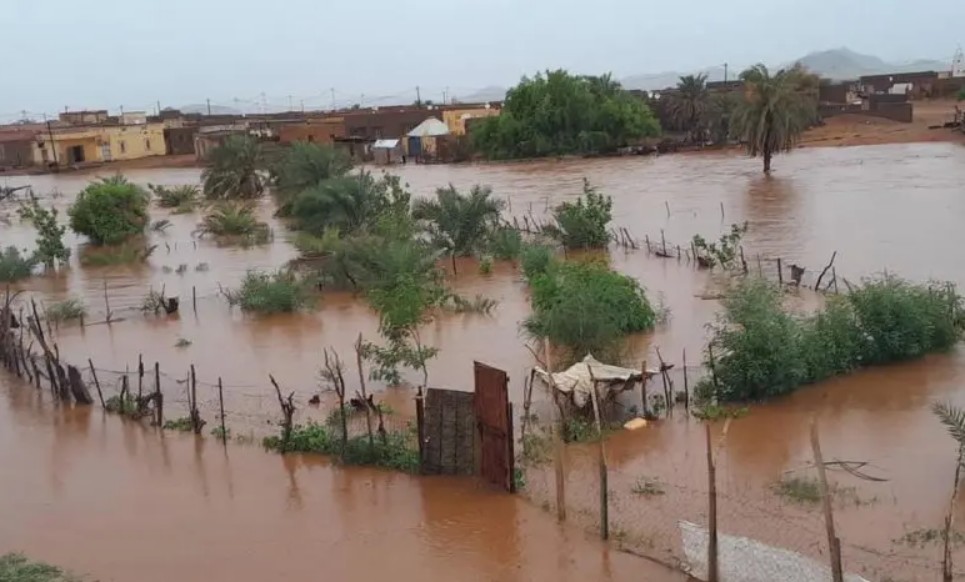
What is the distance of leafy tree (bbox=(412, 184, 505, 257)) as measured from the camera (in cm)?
2180

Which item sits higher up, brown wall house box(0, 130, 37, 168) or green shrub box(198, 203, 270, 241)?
brown wall house box(0, 130, 37, 168)

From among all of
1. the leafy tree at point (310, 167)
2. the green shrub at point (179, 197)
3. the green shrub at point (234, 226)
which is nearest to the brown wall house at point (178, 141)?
the green shrub at point (179, 197)

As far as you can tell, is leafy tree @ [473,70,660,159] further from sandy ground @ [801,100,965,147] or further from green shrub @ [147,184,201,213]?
green shrub @ [147,184,201,213]

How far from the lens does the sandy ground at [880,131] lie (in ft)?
142

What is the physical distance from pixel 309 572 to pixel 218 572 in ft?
2.39

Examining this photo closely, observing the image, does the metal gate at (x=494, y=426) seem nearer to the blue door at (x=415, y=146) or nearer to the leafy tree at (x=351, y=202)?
the leafy tree at (x=351, y=202)

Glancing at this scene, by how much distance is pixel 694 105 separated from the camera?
5112 centimetres

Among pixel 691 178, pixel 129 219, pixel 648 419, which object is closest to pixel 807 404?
pixel 648 419

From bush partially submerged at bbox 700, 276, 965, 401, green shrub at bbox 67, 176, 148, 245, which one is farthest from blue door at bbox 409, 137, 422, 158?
bush partially submerged at bbox 700, 276, 965, 401

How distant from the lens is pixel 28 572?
7.33m

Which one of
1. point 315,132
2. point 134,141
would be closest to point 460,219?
point 315,132

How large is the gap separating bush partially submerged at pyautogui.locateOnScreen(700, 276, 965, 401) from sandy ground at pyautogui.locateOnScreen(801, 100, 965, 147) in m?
32.6

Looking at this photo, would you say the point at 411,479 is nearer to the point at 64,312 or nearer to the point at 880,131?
the point at 64,312

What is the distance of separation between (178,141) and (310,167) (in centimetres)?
3787
